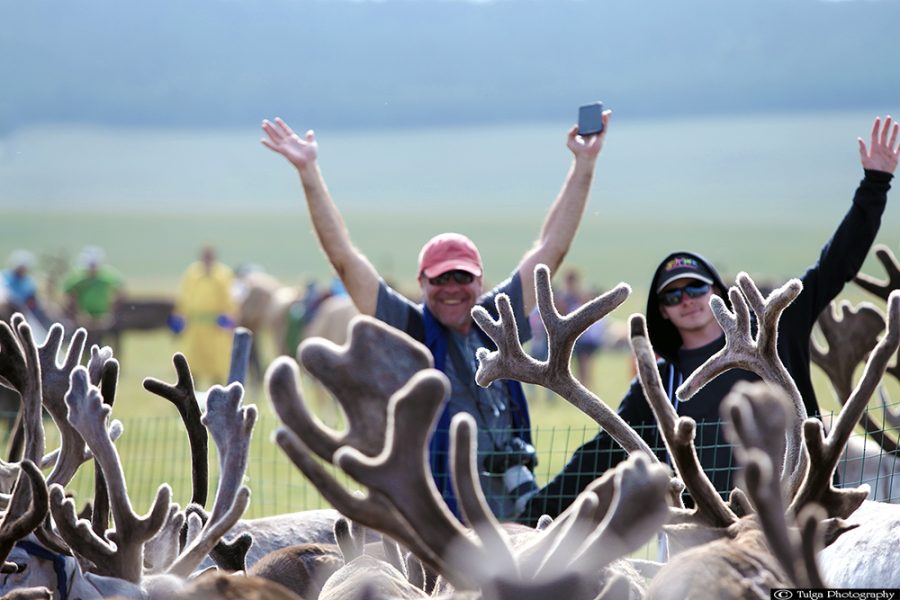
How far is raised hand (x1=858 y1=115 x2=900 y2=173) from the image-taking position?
5918 mm

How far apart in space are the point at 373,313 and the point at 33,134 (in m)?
198

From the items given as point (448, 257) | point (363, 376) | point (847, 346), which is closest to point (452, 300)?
point (448, 257)

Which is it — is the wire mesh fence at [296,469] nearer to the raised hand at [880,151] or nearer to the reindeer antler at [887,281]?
the reindeer antler at [887,281]

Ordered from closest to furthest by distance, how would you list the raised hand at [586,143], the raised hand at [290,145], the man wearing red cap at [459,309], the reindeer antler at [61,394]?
the reindeer antler at [61,394] < the man wearing red cap at [459,309] < the raised hand at [290,145] < the raised hand at [586,143]

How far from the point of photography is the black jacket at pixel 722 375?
5.57 m

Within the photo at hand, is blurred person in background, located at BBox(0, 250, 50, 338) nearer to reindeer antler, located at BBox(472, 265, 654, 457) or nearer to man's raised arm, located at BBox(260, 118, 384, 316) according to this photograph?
man's raised arm, located at BBox(260, 118, 384, 316)

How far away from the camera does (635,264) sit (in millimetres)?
93125

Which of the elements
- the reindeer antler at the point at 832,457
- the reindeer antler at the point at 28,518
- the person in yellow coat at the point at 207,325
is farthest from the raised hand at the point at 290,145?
the person in yellow coat at the point at 207,325

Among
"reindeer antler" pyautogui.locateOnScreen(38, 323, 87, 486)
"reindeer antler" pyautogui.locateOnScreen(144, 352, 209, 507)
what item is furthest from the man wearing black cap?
"reindeer antler" pyautogui.locateOnScreen(38, 323, 87, 486)

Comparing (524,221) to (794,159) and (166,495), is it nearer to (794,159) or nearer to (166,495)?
(794,159)

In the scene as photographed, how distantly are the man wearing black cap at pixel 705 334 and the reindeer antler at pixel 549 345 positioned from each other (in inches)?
39.0

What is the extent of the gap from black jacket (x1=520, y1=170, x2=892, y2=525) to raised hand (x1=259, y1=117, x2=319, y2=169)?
67.2 inches

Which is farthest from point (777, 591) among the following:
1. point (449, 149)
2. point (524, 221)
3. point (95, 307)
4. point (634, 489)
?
point (449, 149)

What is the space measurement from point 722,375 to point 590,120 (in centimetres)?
153
